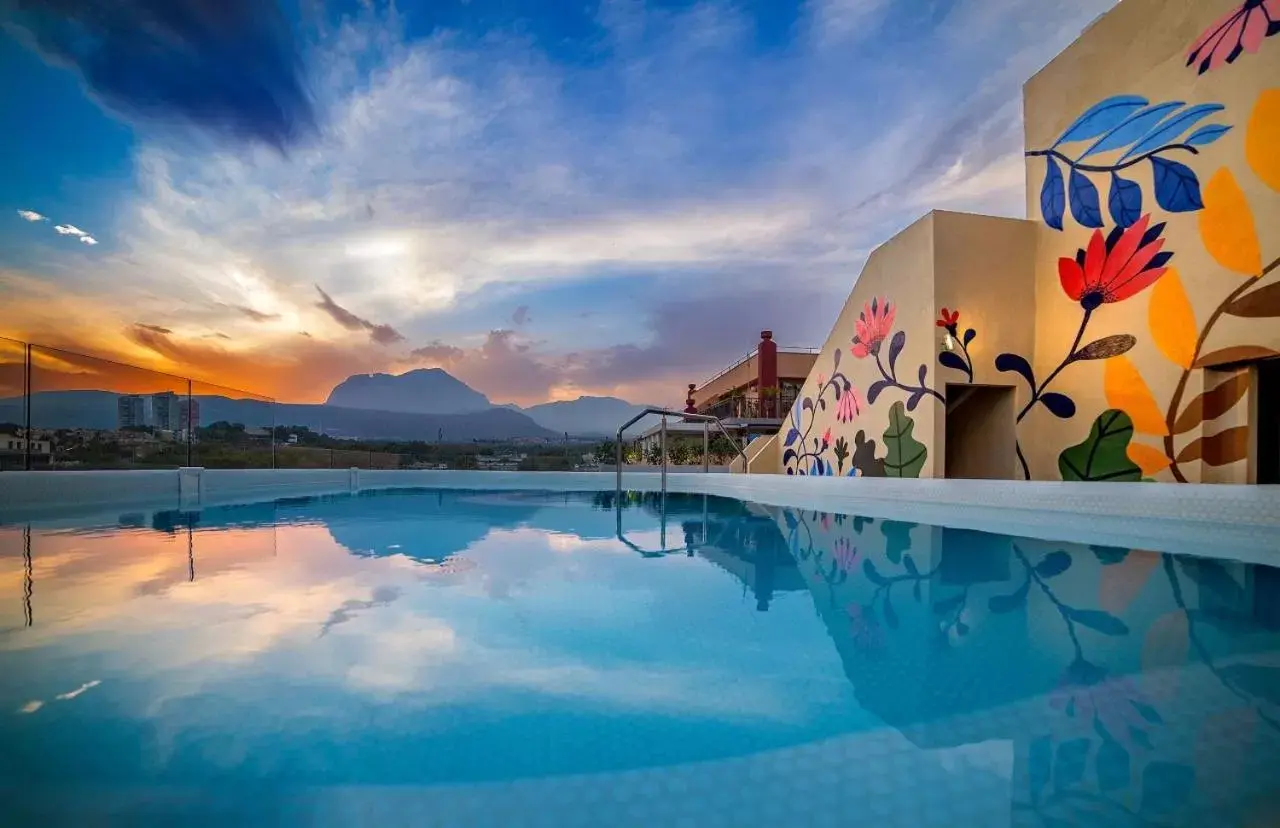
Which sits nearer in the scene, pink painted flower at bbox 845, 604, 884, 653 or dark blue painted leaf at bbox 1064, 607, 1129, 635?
pink painted flower at bbox 845, 604, 884, 653

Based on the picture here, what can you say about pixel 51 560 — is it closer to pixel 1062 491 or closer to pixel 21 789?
pixel 21 789

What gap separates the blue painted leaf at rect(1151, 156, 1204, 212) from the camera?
630cm

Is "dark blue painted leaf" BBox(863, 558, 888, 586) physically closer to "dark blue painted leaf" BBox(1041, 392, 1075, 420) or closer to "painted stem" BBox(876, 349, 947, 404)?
"painted stem" BBox(876, 349, 947, 404)

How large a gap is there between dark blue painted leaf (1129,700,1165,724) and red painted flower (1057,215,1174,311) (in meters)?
6.85

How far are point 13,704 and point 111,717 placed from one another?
34cm

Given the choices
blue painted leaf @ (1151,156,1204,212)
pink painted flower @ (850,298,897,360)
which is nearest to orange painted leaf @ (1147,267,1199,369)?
blue painted leaf @ (1151,156,1204,212)

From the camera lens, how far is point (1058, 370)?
7.92m

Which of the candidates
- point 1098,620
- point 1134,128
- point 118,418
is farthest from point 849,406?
point 118,418

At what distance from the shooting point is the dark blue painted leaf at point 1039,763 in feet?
4.48

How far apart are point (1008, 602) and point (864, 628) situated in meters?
1.05

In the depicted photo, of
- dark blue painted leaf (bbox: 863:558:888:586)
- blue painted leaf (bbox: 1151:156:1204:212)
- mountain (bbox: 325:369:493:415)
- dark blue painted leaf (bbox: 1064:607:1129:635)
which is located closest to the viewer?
dark blue painted leaf (bbox: 1064:607:1129:635)

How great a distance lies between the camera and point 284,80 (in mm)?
9469

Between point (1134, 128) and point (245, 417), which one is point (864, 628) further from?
point (245, 417)

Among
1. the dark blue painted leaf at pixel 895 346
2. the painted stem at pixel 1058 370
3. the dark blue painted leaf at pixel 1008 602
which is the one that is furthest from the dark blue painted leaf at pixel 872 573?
the dark blue painted leaf at pixel 895 346
